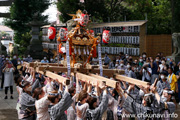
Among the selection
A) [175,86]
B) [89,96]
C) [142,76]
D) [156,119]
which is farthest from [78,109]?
[142,76]

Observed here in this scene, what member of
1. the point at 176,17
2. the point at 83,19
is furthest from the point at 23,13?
the point at 83,19

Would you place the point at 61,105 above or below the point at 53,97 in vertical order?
below

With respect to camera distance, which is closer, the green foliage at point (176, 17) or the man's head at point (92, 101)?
the man's head at point (92, 101)

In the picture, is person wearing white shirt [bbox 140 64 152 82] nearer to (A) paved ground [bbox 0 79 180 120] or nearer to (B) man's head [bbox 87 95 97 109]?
(A) paved ground [bbox 0 79 180 120]

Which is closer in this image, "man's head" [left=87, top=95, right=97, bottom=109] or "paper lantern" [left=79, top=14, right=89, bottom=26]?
"man's head" [left=87, top=95, right=97, bottom=109]

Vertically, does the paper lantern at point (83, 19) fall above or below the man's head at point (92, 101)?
above

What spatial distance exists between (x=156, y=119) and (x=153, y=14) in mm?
20210

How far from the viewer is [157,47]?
751 inches

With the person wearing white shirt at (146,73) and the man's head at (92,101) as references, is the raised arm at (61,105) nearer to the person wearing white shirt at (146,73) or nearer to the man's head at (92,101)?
the man's head at (92,101)

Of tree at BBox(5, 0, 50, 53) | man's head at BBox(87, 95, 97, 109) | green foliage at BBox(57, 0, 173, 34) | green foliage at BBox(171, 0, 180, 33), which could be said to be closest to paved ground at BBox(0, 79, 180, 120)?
man's head at BBox(87, 95, 97, 109)

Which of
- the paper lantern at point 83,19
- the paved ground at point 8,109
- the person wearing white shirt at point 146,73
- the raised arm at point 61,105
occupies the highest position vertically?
the paper lantern at point 83,19

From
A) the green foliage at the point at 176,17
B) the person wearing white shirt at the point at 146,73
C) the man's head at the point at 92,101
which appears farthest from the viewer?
the green foliage at the point at 176,17

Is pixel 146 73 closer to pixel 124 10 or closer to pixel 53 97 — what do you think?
pixel 53 97

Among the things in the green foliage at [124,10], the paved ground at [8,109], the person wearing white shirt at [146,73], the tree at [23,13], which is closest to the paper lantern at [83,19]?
the paved ground at [8,109]
